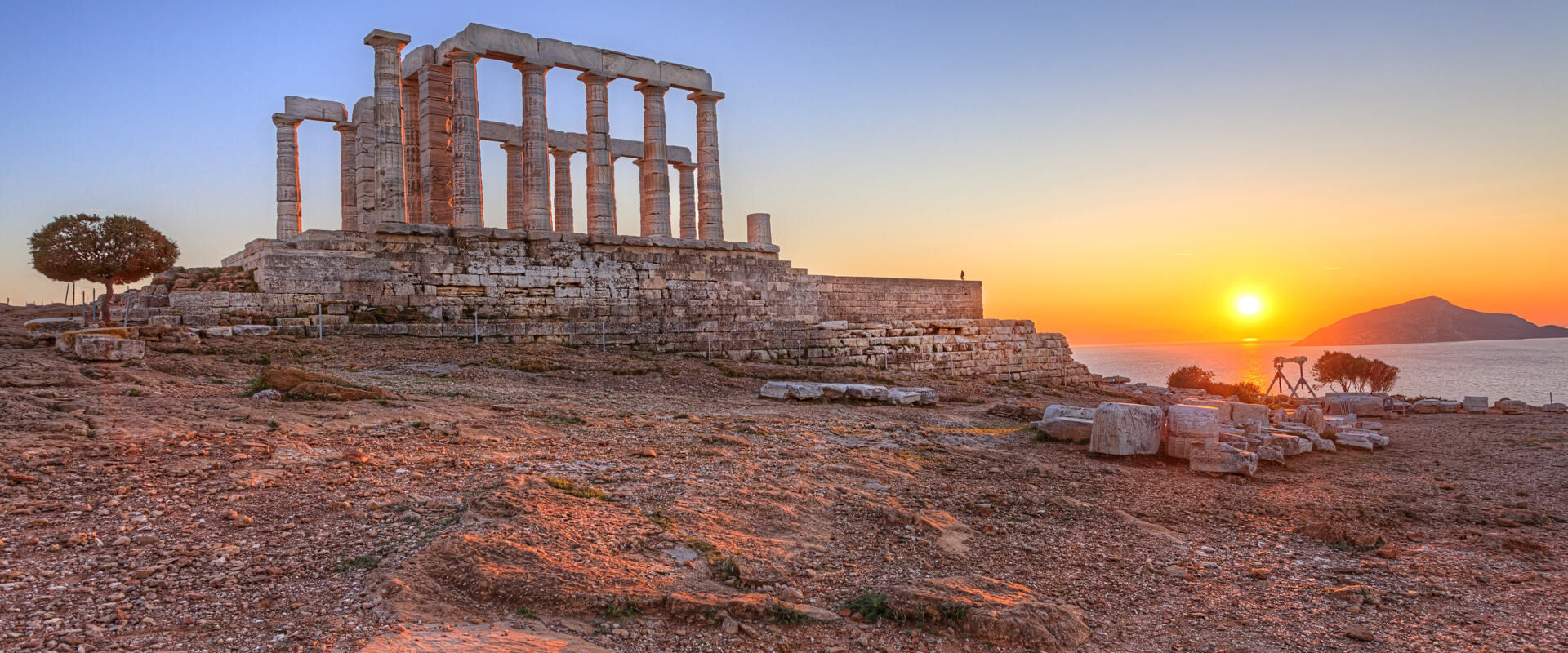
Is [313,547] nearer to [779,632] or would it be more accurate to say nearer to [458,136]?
[779,632]

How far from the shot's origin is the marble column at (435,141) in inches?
838

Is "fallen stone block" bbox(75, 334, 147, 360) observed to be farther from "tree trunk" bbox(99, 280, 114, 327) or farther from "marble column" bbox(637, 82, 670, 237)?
"marble column" bbox(637, 82, 670, 237)

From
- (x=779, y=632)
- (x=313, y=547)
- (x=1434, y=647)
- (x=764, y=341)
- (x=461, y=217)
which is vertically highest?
(x=461, y=217)

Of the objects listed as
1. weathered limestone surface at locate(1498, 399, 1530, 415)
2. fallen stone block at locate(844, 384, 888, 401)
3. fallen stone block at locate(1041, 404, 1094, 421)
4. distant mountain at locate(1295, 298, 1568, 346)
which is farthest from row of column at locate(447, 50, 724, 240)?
distant mountain at locate(1295, 298, 1568, 346)

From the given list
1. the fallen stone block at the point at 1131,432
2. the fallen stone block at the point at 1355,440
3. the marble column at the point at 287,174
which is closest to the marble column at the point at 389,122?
the marble column at the point at 287,174

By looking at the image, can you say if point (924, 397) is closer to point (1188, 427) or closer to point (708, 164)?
point (1188, 427)

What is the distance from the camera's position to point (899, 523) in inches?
268

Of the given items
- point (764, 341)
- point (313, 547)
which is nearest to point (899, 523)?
point (313, 547)

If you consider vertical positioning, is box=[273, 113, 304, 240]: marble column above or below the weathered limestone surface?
above

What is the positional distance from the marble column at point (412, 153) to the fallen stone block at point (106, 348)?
10.2 m

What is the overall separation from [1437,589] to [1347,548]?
0.92 metres

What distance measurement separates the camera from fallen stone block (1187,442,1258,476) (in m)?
9.73

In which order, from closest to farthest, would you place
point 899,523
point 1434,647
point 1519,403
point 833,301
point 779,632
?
point 779,632 → point 1434,647 → point 899,523 → point 1519,403 → point 833,301

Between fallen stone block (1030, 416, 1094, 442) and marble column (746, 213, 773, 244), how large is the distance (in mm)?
14911
